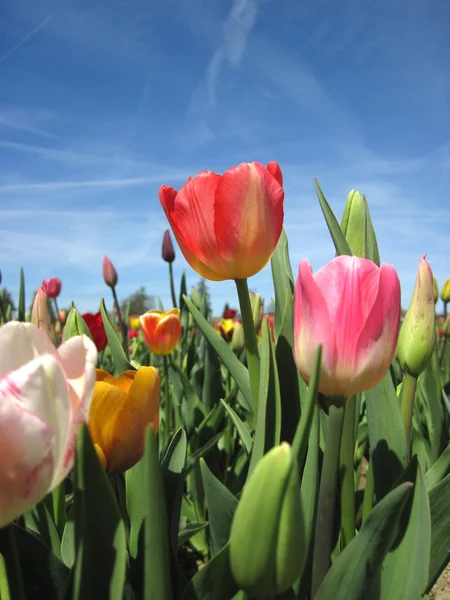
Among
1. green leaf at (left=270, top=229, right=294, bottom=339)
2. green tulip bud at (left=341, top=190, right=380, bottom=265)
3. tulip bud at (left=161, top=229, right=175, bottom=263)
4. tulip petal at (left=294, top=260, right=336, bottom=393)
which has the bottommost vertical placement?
tulip petal at (left=294, top=260, right=336, bottom=393)

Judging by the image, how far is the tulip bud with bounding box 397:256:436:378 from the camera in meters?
0.68

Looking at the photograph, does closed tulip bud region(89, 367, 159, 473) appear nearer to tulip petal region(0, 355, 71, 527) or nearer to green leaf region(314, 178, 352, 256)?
tulip petal region(0, 355, 71, 527)

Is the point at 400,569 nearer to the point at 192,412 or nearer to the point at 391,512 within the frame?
the point at 391,512

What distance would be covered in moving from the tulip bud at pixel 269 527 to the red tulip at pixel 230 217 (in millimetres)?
355

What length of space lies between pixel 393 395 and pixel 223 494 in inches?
12.1

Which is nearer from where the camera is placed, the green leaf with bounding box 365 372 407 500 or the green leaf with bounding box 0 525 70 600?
the green leaf with bounding box 0 525 70 600

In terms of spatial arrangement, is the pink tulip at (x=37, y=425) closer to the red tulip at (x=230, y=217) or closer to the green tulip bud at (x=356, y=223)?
the red tulip at (x=230, y=217)

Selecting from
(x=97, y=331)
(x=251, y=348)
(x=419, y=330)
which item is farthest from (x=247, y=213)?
(x=97, y=331)

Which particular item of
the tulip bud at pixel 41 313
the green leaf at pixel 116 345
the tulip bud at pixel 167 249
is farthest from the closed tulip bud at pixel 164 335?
the tulip bud at pixel 41 313

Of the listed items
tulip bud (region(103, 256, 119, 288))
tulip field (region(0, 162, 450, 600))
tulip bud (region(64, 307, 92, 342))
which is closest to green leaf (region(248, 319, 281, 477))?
tulip field (region(0, 162, 450, 600))

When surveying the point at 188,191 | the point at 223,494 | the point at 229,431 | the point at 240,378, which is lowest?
the point at 229,431

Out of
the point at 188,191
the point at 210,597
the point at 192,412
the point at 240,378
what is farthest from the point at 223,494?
the point at 192,412

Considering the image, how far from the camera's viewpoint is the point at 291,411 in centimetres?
75

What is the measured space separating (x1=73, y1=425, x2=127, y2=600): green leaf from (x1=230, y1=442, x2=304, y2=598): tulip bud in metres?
0.10
